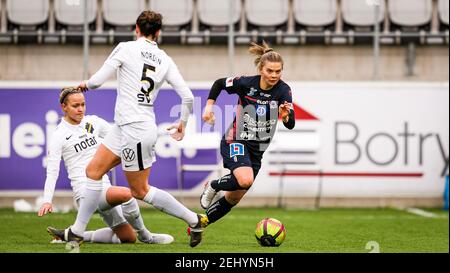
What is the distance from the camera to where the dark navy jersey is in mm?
8977

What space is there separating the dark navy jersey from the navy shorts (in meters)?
0.05

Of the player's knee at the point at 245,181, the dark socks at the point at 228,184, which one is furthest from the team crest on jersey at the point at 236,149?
the player's knee at the point at 245,181

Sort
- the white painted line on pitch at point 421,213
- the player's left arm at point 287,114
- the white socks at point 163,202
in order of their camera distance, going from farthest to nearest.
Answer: the white painted line on pitch at point 421,213 < the player's left arm at point 287,114 < the white socks at point 163,202

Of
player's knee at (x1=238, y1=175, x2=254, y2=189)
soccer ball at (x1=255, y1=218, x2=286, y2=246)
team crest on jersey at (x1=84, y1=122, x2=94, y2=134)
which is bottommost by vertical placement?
soccer ball at (x1=255, y1=218, x2=286, y2=246)

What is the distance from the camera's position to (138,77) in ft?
26.2

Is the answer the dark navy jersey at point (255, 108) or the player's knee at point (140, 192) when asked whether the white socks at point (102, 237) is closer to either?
the player's knee at point (140, 192)

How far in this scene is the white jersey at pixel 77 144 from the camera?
8742mm

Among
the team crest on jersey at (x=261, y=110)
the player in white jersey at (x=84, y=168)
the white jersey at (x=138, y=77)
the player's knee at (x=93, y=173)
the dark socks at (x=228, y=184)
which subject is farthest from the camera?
the team crest on jersey at (x=261, y=110)

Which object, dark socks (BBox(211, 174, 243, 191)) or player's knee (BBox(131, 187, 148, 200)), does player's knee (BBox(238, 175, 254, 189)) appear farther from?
player's knee (BBox(131, 187, 148, 200))

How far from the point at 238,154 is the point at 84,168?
139 centimetres

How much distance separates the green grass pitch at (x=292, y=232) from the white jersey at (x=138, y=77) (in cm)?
114

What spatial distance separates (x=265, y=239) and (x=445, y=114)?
6.48m

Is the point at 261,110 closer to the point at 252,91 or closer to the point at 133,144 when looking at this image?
the point at 252,91

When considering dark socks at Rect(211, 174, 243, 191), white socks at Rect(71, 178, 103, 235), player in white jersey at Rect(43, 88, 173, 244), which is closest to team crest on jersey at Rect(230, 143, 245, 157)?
dark socks at Rect(211, 174, 243, 191)
